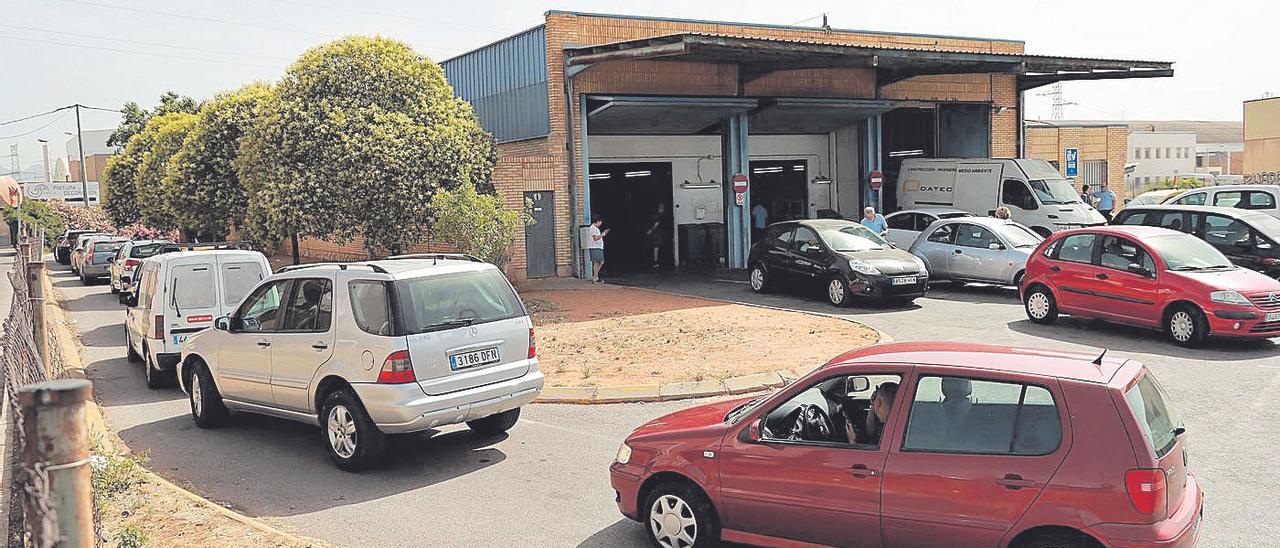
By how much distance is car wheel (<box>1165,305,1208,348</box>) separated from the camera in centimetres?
1217

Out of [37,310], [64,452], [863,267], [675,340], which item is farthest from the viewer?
[863,267]

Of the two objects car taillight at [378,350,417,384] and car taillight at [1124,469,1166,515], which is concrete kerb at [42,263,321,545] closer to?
car taillight at [378,350,417,384]

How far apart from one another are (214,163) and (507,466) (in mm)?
23164

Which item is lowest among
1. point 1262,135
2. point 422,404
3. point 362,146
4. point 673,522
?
point 673,522

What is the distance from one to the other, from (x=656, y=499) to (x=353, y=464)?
320cm

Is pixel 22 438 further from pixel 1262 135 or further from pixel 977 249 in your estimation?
pixel 1262 135

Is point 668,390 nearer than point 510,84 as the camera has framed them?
Yes

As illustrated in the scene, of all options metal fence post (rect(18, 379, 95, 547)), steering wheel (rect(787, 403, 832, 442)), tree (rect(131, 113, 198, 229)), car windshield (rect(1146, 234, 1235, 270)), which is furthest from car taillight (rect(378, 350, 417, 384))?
tree (rect(131, 113, 198, 229))

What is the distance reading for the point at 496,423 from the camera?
9055 mm

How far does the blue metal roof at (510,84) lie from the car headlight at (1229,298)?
15245mm

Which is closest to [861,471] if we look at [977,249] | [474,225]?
[474,225]

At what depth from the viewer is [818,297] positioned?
18.4 metres

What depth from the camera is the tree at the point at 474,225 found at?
57.0 ft

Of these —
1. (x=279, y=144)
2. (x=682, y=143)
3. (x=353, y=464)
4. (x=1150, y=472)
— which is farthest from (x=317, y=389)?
(x=682, y=143)
